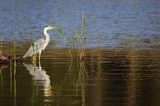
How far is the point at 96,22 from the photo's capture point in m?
41.1

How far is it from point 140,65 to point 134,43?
25.0ft

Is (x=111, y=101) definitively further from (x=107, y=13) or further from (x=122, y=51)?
(x=107, y=13)

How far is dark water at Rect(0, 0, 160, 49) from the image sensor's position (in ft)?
95.0

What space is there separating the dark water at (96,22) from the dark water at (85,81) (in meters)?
5.20

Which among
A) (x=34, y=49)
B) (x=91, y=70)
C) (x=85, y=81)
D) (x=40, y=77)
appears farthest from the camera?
(x=34, y=49)

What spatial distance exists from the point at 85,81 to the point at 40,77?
1.50 metres

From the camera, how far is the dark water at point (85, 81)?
14180 millimetres

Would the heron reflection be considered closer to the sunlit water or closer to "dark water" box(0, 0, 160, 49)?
the sunlit water

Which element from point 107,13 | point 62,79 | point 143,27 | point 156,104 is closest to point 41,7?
point 107,13

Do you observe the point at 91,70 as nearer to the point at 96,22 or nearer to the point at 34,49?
the point at 34,49

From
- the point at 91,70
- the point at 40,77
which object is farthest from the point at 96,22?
the point at 40,77

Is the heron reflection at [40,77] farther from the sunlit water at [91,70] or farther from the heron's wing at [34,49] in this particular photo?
the heron's wing at [34,49]

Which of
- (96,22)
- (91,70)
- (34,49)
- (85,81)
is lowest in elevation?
(85,81)

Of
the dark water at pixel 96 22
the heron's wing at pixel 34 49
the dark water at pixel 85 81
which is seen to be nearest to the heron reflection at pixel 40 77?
the dark water at pixel 85 81
